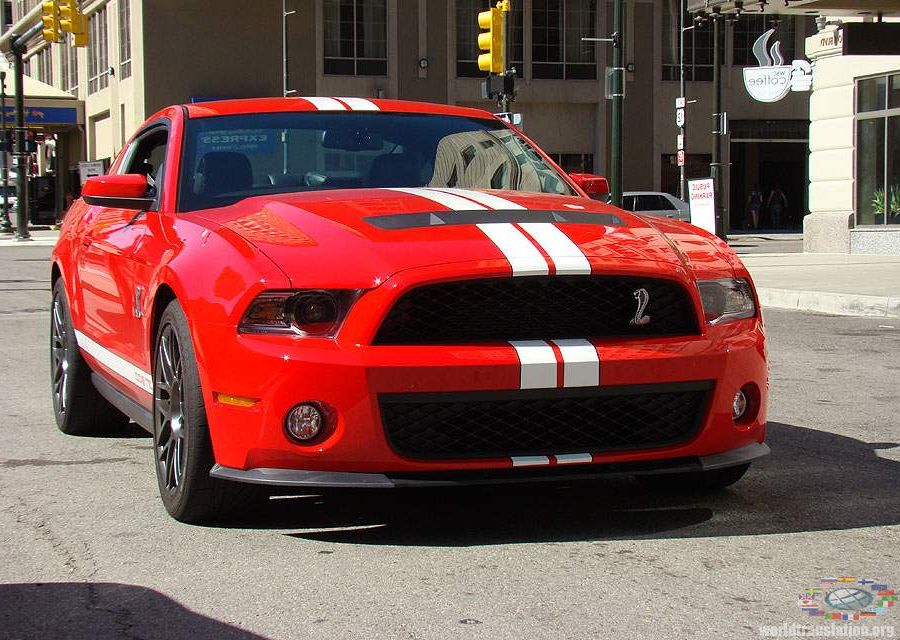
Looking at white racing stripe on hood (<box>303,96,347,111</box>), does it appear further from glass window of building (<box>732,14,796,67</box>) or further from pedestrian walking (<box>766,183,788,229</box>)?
pedestrian walking (<box>766,183,788,229</box>)

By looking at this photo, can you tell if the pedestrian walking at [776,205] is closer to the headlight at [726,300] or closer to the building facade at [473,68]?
the building facade at [473,68]

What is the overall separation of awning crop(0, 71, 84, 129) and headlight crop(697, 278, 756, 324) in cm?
4983

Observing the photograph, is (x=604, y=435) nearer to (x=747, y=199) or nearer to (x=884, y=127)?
(x=884, y=127)

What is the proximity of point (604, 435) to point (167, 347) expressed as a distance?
63.2 inches

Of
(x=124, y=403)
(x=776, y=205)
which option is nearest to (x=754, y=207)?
(x=776, y=205)

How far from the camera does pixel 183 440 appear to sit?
466cm

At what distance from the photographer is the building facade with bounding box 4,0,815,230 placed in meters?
45.8

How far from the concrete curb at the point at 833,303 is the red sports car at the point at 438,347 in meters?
9.69

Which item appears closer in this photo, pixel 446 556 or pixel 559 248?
pixel 446 556

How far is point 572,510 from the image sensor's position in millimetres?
4906

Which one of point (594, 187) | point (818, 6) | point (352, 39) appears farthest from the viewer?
point (352, 39)

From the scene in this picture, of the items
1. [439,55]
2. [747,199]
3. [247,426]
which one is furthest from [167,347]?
[747,199]

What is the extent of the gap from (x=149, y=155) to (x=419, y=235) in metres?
2.73

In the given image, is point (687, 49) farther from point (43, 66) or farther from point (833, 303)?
point (833, 303)
